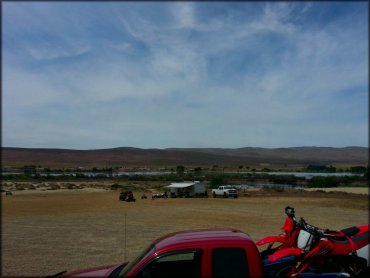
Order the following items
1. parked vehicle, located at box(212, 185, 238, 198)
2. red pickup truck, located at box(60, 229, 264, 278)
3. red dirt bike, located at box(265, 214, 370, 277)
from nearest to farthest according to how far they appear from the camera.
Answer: red pickup truck, located at box(60, 229, 264, 278) → red dirt bike, located at box(265, 214, 370, 277) → parked vehicle, located at box(212, 185, 238, 198)

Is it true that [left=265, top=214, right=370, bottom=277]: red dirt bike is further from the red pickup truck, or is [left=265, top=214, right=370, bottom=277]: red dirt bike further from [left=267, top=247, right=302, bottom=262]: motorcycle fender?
the red pickup truck

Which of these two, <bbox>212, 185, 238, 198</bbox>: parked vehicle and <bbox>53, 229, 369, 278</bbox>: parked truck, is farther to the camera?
<bbox>212, 185, 238, 198</bbox>: parked vehicle

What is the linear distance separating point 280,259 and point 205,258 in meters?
1.60

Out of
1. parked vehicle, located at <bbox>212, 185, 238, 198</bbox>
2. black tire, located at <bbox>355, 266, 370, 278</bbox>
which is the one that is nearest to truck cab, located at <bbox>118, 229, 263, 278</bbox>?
black tire, located at <bbox>355, 266, 370, 278</bbox>

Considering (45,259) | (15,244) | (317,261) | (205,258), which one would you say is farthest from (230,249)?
(15,244)

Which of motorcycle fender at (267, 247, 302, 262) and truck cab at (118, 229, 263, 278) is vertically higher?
truck cab at (118, 229, 263, 278)

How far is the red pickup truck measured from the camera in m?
4.72

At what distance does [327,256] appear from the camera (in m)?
5.91

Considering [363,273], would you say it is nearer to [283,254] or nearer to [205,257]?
[283,254]

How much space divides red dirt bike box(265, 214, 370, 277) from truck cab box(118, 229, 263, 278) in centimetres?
115

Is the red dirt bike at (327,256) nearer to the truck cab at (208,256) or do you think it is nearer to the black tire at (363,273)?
the black tire at (363,273)

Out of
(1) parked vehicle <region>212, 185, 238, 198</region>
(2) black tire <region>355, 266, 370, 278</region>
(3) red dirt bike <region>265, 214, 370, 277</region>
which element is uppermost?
(3) red dirt bike <region>265, 214, 370, 277</region>

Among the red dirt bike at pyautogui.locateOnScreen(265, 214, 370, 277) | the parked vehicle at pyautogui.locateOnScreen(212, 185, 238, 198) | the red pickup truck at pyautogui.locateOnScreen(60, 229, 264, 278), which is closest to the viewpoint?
the red pickup truck at pyautogui.locateOnScreen(60, 229, 264, 278)

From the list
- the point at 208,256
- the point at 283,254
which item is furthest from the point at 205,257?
the point at 283,254
